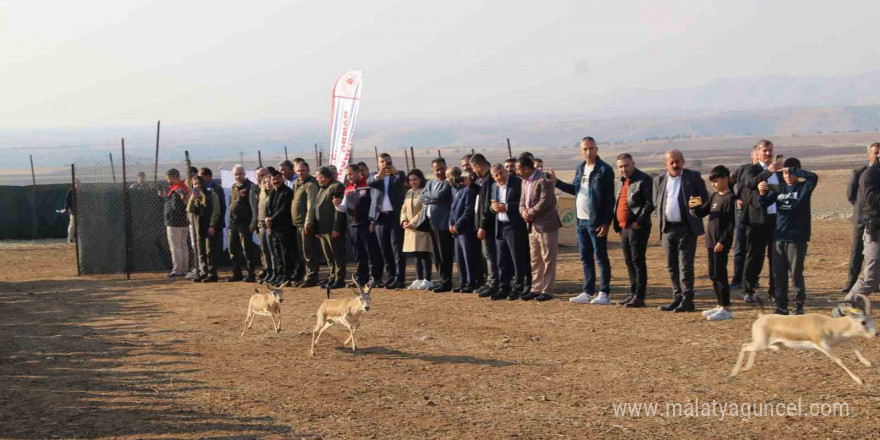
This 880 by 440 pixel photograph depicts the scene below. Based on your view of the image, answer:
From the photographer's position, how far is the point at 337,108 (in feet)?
69.1

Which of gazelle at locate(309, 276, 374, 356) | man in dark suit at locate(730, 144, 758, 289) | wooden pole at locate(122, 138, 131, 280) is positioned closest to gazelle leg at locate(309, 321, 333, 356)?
gazelle at locate(309, 276, 374, 356)

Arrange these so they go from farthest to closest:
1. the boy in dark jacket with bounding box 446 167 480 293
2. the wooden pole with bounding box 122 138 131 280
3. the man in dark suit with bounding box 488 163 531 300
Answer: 1. the wooden pole with bounding box 122 138 131 280
2. the boy in dark jacket with bounding box 446 167 480 293
3. the man in dark suit with bounding box 488 163 531 300

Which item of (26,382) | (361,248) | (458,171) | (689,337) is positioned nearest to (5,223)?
(361,248)

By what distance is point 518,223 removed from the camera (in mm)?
13172

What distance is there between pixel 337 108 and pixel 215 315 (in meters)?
8.89

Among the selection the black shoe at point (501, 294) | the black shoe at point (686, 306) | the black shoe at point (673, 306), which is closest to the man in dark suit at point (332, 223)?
the black shoe at point (501, 294)

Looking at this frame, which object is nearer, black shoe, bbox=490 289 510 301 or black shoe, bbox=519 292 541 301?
black shoe, bbox=519 292 541 301

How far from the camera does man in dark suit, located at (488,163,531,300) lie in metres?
13.1

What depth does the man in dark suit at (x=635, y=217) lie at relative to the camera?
11844mm

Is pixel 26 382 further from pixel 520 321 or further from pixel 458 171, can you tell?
pixel 458 171

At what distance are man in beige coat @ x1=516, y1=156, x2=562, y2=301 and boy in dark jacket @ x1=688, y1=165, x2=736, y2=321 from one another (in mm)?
2091

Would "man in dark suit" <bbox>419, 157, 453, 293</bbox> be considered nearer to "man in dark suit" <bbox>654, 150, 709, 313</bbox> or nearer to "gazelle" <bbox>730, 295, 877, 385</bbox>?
"man in dark suit" <bbox>654, 150, 709, 313</bbox>

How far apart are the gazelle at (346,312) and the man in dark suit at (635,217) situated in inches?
138

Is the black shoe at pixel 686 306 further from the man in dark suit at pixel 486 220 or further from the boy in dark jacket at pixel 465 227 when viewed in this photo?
the boy in dark jacket at pixel 465 227
